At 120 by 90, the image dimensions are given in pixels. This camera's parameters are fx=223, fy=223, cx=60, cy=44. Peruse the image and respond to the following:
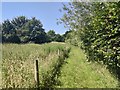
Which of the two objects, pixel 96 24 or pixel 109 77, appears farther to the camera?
pixel 109 77

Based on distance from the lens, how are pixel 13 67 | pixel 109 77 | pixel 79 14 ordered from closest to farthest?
pixel 13 67 < pixel 109 77 < pixel 79 14

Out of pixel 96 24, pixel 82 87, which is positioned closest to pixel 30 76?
pixel 82 87

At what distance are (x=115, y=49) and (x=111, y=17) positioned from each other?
1.25 metres

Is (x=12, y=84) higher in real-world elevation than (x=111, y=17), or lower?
lower

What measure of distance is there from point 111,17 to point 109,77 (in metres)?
4.18

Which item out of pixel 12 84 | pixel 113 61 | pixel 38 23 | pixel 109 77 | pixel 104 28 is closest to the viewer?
pixel 12 84

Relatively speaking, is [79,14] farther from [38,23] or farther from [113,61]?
[38,23]

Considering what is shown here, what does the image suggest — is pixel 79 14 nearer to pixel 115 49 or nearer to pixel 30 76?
pixel 115 49

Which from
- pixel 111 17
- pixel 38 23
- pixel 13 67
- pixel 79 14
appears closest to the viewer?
pixel 13 67

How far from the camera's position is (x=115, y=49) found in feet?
27.1

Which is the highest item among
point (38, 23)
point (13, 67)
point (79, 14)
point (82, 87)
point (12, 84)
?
point (38, 23)

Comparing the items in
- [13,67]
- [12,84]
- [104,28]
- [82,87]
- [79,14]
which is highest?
[79,14]

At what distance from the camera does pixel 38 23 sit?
300 feet

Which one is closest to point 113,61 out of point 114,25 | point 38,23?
point 114,25
